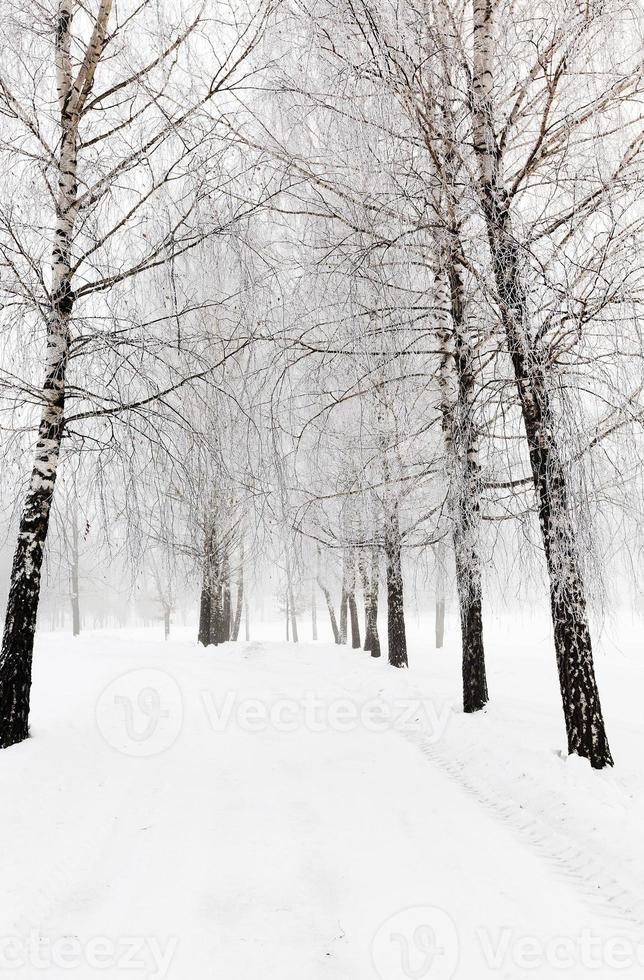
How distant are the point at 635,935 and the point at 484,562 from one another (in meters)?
3.74

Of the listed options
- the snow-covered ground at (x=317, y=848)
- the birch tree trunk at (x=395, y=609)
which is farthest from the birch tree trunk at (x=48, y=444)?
the birch tree trunk at (x=395, y=609)

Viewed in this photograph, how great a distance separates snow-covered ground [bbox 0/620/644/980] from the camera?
2803mm

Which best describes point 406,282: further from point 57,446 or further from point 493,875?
point 493,875

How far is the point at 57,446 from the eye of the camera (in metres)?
5.85

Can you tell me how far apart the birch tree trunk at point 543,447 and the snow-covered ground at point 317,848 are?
19.9 inches

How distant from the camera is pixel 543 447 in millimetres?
5117

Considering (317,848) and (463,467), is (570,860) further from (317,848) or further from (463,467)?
(463,467)

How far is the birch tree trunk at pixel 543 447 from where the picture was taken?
15.3 feet

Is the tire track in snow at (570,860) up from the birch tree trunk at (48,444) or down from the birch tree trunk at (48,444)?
down

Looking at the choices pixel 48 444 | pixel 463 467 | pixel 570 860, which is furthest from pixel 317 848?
pixel 48 444

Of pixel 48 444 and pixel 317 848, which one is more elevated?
pixel 48 444

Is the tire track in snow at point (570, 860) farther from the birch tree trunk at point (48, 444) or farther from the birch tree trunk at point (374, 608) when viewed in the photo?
the birch tree trunk at point (374, 608)

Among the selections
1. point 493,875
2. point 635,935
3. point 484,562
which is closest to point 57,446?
point 484,562

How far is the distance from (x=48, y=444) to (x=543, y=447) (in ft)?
15.6
